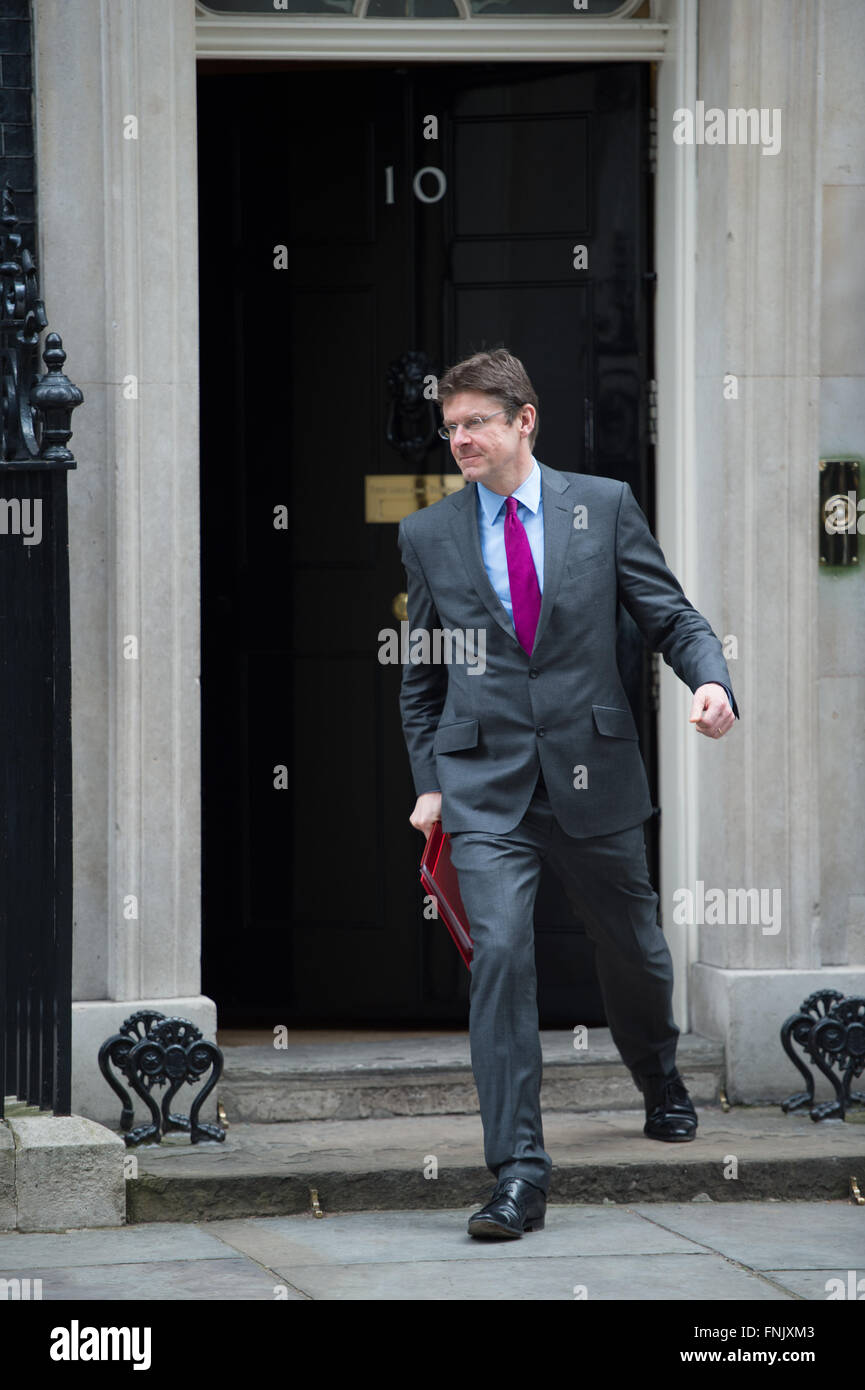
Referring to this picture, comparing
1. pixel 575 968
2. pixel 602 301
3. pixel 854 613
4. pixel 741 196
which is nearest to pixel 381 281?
pixel 602 301

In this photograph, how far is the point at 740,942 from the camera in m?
6.45

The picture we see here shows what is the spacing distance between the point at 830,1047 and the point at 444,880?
162 centimetres

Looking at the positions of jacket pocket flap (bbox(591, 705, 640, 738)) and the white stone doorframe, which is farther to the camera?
the white stone doorframe

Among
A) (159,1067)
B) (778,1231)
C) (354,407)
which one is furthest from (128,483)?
(778,1231)

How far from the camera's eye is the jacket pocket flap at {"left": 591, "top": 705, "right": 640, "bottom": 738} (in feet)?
17.1

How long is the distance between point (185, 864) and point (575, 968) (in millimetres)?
1506

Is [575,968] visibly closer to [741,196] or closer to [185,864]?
[185,864]

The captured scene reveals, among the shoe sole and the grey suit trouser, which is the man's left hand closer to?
the grey suit trouser

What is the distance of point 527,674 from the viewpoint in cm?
520

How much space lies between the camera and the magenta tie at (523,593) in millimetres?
5211

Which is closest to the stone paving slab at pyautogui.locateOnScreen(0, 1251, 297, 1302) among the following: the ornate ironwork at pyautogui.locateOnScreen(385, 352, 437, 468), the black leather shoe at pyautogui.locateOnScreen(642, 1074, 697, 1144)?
the black leather shoe at pyautogui.locateOnScreen(642, 1074, 697, 1144)

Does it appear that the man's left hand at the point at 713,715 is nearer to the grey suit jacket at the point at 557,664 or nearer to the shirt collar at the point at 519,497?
the grey suit jacket at the point at 557,664

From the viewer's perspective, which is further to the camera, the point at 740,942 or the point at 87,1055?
the point at 740,942

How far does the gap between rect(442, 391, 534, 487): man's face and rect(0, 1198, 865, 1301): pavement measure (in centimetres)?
Result: 189
